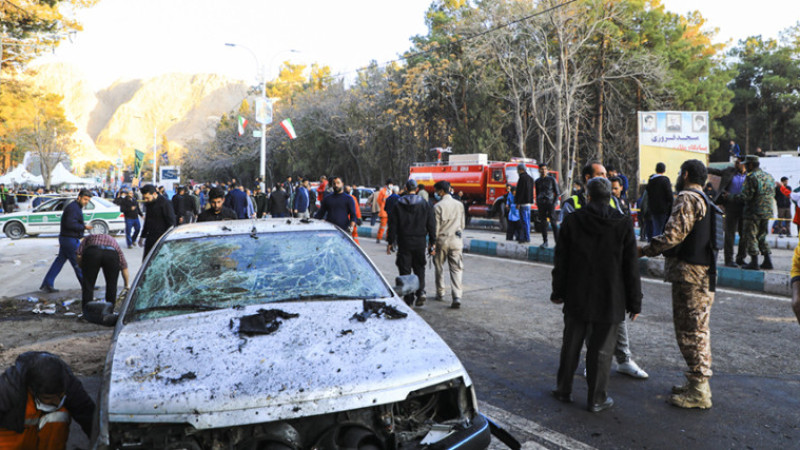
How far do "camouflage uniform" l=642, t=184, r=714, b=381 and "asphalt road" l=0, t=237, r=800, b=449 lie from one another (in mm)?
372

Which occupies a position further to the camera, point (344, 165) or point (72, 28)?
point (344, 165)

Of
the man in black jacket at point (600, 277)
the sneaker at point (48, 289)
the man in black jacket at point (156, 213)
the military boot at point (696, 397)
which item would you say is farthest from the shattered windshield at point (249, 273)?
the sneaker at point (48, 289)

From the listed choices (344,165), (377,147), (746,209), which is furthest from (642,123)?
(344,165)

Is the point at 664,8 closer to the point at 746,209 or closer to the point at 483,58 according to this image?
the point at 483,58

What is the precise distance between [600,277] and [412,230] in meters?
3.93

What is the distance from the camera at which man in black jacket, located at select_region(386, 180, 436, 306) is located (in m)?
7.78

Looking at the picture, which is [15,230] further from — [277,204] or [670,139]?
[670,139]

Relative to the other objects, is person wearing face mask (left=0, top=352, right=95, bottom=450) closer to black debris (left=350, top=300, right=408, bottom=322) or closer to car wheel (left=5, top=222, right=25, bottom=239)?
black debris (left=350, top=300, right=408, bottom=322)

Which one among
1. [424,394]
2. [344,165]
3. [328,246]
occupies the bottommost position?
[424,394]

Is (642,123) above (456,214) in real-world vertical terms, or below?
above

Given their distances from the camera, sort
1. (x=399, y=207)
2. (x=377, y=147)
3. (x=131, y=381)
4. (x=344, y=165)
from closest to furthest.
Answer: (x=131, y=381) < (x=399, y=207) < (x=377, y=147) < (x=344, y=165)

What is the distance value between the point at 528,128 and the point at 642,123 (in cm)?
983

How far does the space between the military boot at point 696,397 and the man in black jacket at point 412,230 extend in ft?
13.0

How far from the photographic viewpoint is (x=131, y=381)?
2.55 meters
